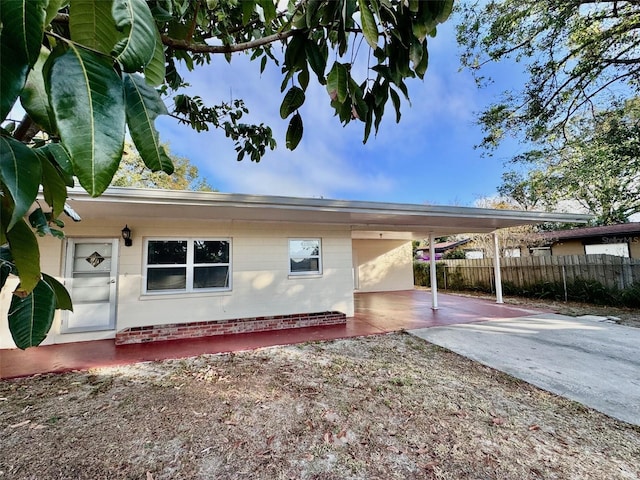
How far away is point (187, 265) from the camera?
21.1ft

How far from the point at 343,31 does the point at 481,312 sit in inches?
342


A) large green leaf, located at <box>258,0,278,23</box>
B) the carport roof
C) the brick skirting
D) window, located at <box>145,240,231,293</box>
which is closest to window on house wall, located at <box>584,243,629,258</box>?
the carport roof

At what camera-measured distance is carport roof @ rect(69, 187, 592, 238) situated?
461 cm

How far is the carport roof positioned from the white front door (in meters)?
0.81

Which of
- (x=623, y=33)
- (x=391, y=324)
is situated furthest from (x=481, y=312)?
(x=623, y=33)

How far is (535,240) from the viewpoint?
15.1 metres

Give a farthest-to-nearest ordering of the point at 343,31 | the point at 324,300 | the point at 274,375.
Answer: the point at 324,300 → the point at 274,375 → the point at 343,31

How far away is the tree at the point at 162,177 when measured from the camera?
1655 centimetres

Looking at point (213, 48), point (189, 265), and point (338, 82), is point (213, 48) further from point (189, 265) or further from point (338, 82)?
point (189, 265)

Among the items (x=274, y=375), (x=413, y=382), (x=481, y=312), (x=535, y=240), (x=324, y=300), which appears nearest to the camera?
(x=413, y=382)

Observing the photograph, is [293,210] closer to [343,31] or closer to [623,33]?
[343,31]

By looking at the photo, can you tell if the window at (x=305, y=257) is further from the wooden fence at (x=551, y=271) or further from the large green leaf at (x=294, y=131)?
the wooden fence at (x=551, y=271)

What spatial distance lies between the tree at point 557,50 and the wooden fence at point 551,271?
14.6ft

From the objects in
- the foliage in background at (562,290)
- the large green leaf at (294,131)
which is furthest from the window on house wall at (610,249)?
the large green leaf at (294,131)
